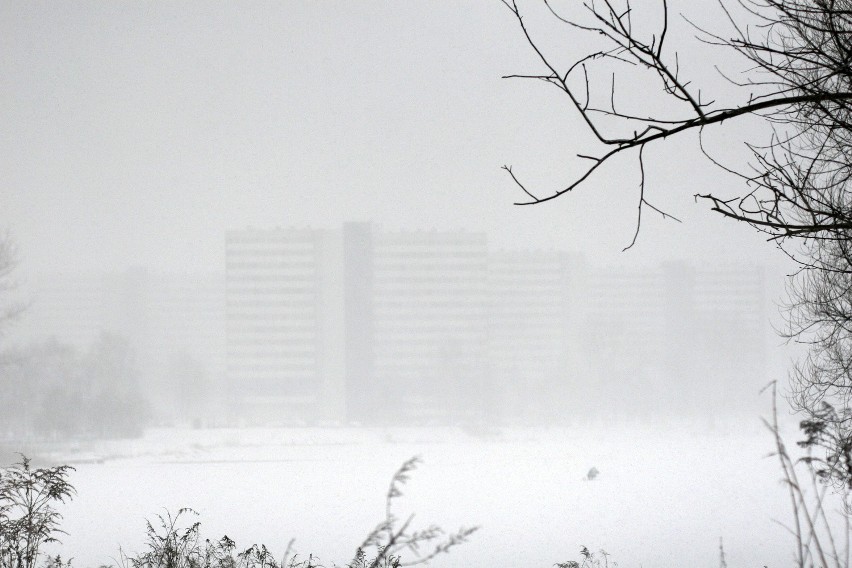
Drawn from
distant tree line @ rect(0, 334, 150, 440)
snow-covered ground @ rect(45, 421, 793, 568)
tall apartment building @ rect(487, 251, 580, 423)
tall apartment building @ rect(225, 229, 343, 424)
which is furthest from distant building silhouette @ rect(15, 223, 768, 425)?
snow-covered ground @ rect(45, 421, 793, 568)

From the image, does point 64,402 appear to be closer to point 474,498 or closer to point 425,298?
point 474,498

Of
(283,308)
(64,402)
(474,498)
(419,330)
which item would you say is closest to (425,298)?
(419,330)

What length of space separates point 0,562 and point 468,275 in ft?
410

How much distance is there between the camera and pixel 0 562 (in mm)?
4031

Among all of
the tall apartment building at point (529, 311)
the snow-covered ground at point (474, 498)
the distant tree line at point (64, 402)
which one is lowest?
the snow-covered ground at point (474, 498)

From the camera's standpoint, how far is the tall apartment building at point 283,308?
4872 inches

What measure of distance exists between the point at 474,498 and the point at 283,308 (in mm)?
105607

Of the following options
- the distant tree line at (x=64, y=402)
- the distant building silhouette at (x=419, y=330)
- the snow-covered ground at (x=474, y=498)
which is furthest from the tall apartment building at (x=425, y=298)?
the snow-covered ground at (x=474, y=498)

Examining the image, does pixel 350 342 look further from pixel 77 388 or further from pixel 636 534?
pixel 636 534

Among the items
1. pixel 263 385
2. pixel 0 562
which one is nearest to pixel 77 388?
pixel 0 562

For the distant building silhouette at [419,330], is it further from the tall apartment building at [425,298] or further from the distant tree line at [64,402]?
the distant tree line at [64,402]

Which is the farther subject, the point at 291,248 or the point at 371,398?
the point at 291,248

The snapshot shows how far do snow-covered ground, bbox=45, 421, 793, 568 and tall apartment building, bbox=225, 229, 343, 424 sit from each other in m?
63.3

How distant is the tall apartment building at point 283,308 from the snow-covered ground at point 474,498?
6326 centimetres
